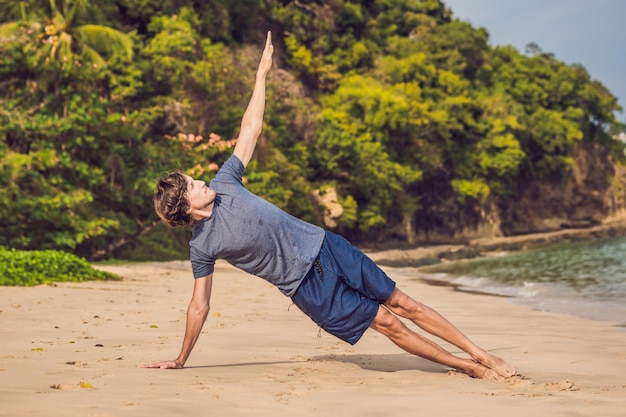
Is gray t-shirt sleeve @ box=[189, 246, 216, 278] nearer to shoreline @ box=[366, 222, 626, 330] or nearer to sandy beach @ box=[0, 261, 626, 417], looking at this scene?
sandy beach @ box=[0, 261, 626, 417]

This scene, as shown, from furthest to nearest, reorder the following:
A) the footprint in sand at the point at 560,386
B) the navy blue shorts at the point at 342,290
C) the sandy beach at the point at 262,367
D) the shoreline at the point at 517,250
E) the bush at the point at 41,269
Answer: the shoreline at the point at 517,250 → the bush at the point at 41,269 → the navy blue shorts at the point at 342,290 → the footprint in sand at the point at 560,386 → the sandy beach at the point at 262,367

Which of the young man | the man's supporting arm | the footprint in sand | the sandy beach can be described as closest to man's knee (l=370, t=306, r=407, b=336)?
the young man

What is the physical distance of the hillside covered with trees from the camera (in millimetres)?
18375

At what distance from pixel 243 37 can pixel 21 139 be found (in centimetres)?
2105

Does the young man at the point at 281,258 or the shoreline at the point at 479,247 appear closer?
the young man at the point at 281,258

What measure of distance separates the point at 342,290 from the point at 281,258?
42 centimetres

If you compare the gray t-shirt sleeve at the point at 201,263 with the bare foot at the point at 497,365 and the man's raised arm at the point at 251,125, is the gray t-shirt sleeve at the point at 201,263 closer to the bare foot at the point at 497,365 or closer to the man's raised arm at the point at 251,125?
the man's raised arm at the point at 251,125

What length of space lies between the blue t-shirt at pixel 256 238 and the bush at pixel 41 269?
6418 mm

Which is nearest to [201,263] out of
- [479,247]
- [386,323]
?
[386,323]

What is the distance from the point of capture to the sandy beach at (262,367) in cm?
383

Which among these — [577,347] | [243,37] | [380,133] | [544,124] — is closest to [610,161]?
[544,124]

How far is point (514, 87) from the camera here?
55531 millimetres

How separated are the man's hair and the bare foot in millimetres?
1974

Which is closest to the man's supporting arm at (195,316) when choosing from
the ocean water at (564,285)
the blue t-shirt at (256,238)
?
the blue t-shirt at (256,238)
